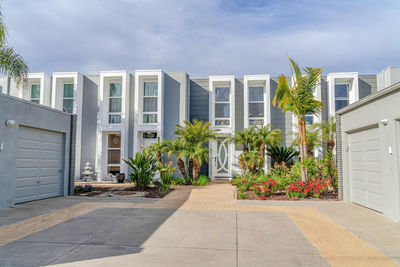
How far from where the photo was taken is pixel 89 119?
55.8ft

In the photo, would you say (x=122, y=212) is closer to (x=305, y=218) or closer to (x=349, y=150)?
(x=305, y=218)

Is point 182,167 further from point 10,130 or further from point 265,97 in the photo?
point 10,130

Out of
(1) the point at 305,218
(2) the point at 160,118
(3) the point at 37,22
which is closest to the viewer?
(1) the point at 305,218

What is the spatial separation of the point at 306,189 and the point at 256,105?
26.5 feet

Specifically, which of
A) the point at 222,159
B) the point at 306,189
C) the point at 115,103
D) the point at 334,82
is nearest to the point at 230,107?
the point at 222,159

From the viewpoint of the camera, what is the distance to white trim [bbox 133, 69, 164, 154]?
1620cm

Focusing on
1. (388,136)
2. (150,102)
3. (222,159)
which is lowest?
(222,159)

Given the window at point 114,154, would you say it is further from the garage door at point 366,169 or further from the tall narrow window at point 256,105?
the garage door at point 366,169

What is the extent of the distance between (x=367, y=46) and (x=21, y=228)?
12620 millimetres

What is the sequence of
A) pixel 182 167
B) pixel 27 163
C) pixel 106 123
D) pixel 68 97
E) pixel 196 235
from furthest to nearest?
pixel 68 97, pixel 106 123, pixel 182 167, pixel 27 163, pixel 196 235

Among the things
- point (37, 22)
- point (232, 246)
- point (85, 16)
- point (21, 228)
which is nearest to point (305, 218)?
point (232, 246)

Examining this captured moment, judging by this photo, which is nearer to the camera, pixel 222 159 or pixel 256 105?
pixel 222 159

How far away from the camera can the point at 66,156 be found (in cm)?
1075

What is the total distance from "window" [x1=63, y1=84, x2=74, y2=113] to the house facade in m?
0.06
